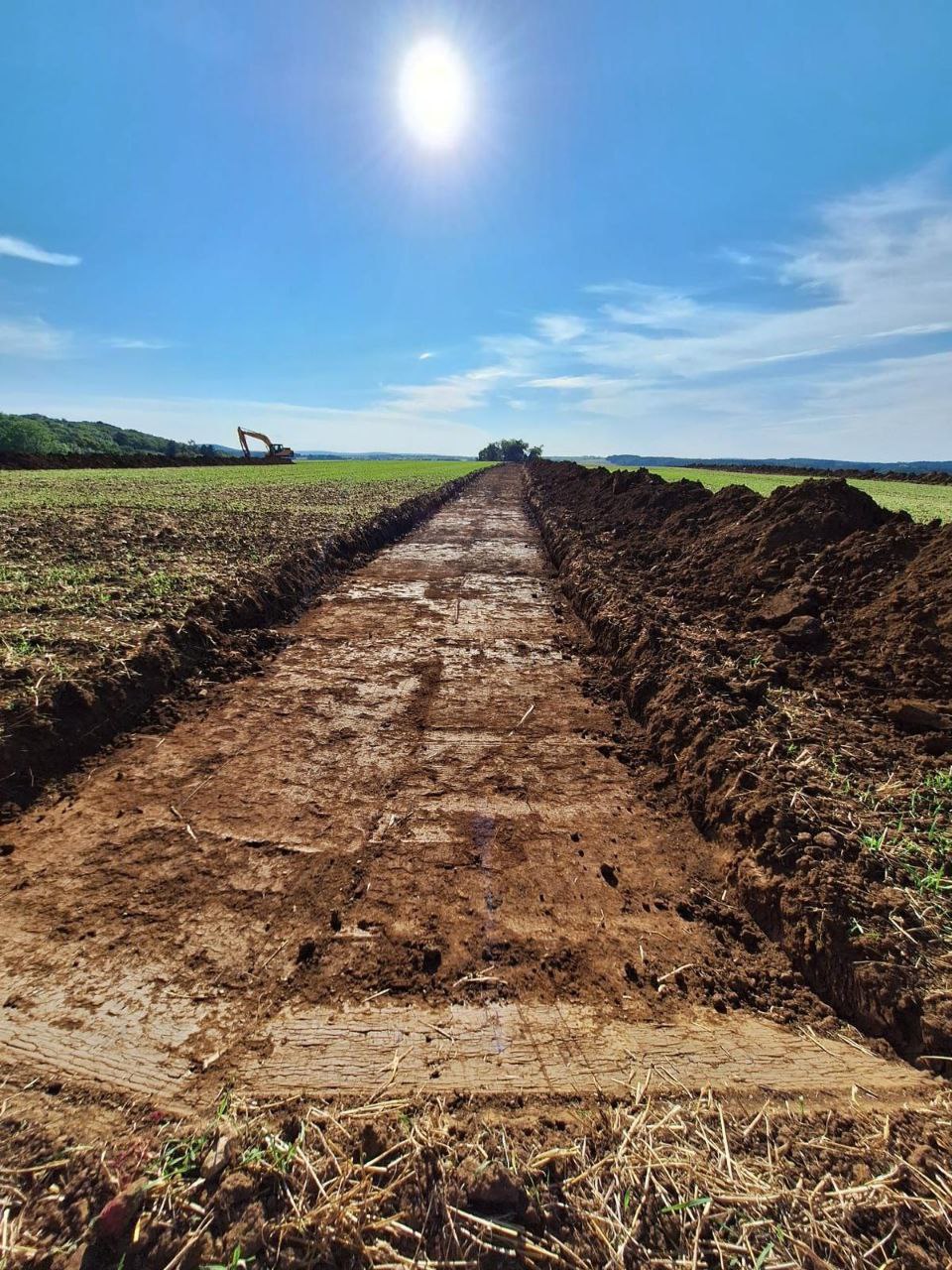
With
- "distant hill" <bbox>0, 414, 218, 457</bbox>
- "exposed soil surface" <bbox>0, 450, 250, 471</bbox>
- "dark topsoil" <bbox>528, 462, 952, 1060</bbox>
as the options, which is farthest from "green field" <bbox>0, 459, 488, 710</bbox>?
"distant hill" <bbox>0, 414, 218, 457</bbox>

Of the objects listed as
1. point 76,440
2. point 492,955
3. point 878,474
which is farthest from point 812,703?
point 76,440

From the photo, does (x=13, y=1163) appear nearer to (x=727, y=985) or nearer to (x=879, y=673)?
(x=727, y=985)

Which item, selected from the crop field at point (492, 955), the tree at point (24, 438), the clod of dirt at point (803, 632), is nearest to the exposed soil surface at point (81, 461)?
the tree at point (24, 438)

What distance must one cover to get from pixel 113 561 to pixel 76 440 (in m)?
80.4

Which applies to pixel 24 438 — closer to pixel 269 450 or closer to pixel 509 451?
pixel 269 450

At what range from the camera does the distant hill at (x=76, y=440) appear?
55281 millimetres

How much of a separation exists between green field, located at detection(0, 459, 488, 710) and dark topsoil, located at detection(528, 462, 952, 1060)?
14.7ft

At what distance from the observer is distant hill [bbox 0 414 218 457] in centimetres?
5528

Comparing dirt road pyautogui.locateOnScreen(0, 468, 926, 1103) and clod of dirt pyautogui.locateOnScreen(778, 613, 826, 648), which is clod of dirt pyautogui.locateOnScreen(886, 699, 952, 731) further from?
dirt road pyautogui.locateOnScreen(0, 468, 926, 1103)

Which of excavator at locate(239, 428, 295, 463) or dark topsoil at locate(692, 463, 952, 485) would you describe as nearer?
dark topsoil at locate(692, 463, 952, 485)

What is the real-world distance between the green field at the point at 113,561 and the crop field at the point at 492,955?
0.09 meters

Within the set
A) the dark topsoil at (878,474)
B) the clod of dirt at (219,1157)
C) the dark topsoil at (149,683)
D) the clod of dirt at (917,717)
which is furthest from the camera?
the dark topsoil at (878,474)

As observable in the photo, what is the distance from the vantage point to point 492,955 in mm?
2416

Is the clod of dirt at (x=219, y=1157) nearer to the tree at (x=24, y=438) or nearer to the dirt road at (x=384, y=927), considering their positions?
the dirt road at (x=384, y=927)
